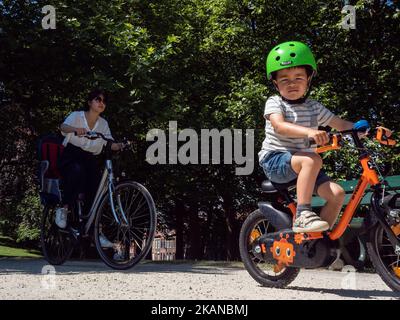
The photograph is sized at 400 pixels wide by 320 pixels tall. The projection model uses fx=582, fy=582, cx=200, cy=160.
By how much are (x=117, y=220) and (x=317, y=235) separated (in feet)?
7.00

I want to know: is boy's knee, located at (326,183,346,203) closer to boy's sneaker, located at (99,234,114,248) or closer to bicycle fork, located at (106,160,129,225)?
bicycle fork, located at (106,160,129,225)

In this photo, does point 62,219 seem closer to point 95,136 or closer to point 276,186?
point 95,136

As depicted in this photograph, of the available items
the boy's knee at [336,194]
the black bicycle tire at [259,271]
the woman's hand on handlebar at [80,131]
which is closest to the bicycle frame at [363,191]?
the boy's knee at [336,194]

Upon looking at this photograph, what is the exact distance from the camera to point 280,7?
18.5m

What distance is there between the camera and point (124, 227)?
5711mm

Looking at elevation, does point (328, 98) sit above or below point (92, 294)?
above

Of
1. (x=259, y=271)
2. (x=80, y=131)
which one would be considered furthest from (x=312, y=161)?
(x=80, y=131)

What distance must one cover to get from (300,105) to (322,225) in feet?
3.48

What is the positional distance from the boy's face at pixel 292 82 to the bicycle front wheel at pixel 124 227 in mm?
1697

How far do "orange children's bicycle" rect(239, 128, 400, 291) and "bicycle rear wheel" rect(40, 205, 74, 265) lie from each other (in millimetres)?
2673

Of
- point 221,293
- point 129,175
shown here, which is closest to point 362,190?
point 221,293

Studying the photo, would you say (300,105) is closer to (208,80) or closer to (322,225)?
(322,225)

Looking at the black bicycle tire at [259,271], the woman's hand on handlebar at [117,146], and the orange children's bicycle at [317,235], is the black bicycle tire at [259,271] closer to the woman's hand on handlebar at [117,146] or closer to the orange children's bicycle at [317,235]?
the orange children's bicycle at [317,235]

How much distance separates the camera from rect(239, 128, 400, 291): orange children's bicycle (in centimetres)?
411
